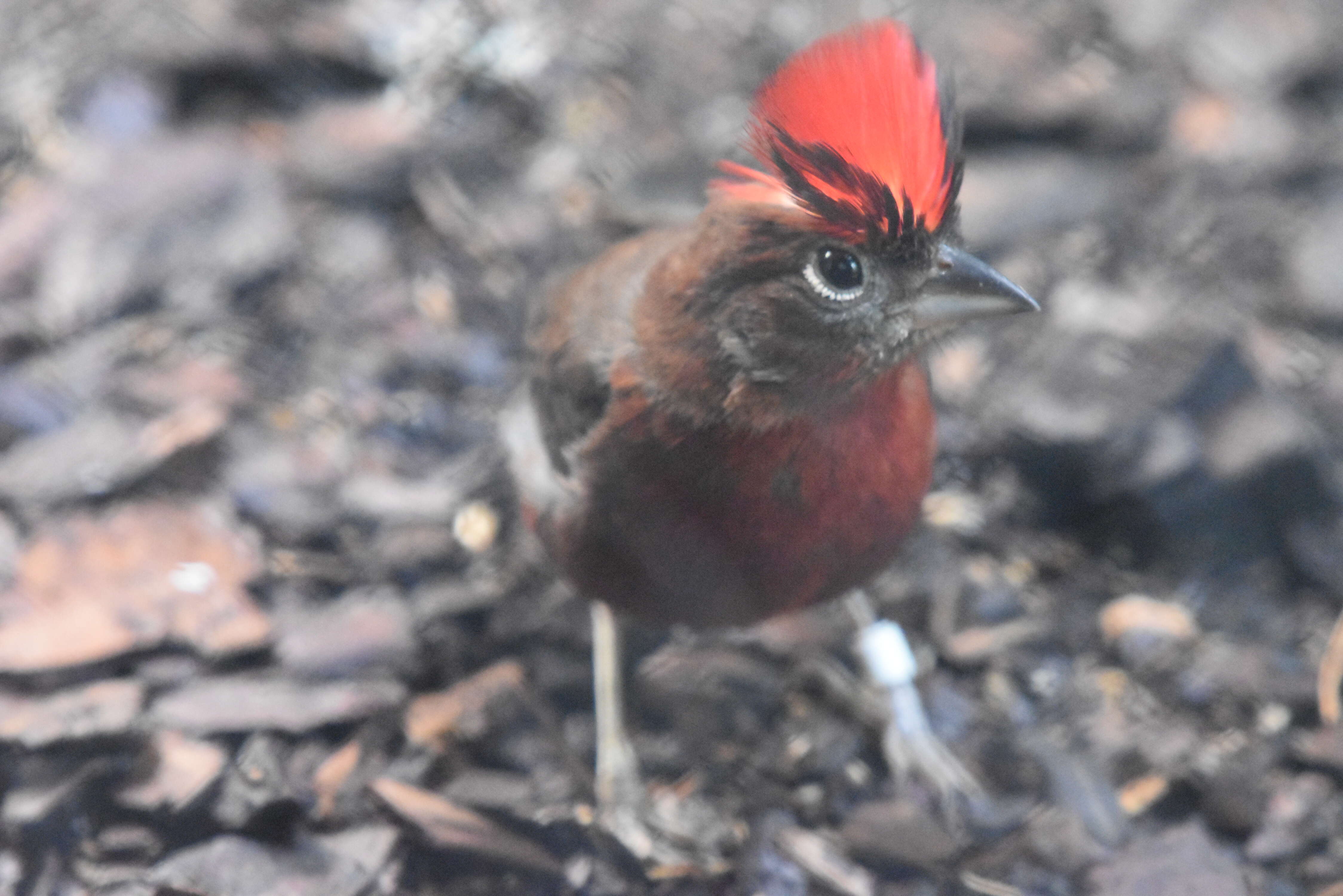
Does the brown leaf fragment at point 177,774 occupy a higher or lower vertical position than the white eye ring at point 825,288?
lower

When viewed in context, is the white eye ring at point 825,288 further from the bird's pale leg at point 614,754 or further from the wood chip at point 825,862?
the wood chip at point 825,862

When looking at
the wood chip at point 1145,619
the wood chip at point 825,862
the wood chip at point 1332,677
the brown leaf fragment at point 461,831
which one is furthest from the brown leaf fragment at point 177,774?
the wood chip at point 1332,677

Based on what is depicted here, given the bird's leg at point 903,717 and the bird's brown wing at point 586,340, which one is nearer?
the bird's brown wing at point 586,340

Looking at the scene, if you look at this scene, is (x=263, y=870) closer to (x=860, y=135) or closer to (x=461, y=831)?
(x=461, y=831)

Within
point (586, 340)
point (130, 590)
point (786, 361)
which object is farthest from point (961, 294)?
point (130, 590)

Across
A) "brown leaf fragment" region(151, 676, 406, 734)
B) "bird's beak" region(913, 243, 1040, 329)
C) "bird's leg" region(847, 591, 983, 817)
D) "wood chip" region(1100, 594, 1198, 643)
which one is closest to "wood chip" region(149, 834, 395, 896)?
"brown leaf fragment" region(151, 676, 406, 734)

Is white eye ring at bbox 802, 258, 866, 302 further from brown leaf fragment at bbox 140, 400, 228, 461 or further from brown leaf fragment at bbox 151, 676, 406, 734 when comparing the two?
brown leaf fragment at bbox 140, 400, 228, 461
